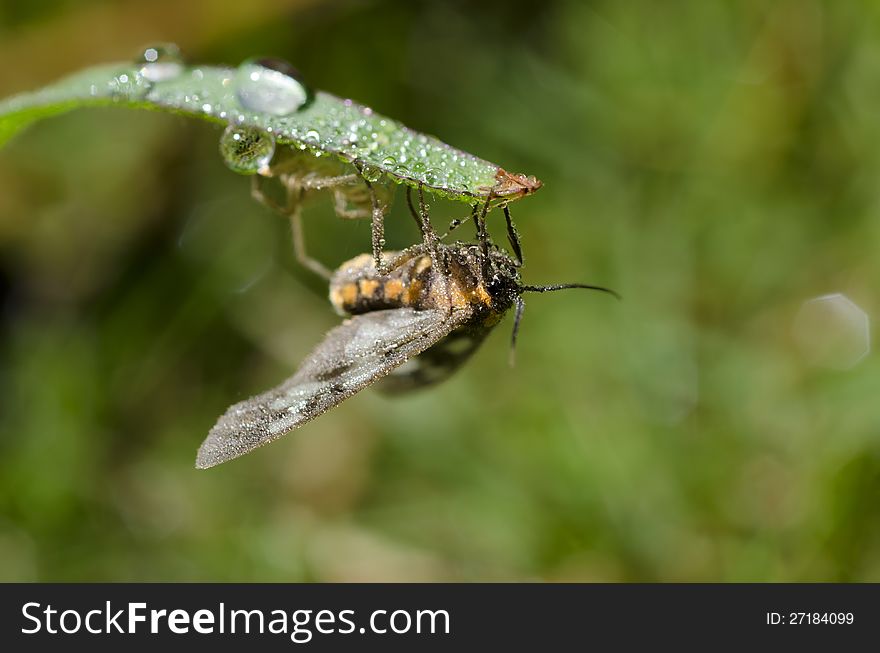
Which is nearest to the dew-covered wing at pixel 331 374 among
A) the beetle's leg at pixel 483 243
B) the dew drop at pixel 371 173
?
the beetle's leg at pixel 483 243

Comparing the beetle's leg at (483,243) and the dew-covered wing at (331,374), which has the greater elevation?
the beetle's leg at (483,243)

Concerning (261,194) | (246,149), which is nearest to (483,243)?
(261,194)

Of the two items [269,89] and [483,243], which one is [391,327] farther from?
[269,89]

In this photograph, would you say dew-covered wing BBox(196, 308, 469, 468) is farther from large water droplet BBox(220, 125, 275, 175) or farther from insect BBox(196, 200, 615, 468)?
large water droplet BBox(220, 125, 275, 175)

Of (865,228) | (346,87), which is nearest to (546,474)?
(865,228)

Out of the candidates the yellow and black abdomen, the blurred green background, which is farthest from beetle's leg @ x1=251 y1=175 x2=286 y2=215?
the blurred green background

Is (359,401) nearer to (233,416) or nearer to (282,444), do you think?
(282,444)

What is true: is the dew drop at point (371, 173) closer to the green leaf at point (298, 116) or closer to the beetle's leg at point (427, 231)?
the green leaf at point (298, 116)
